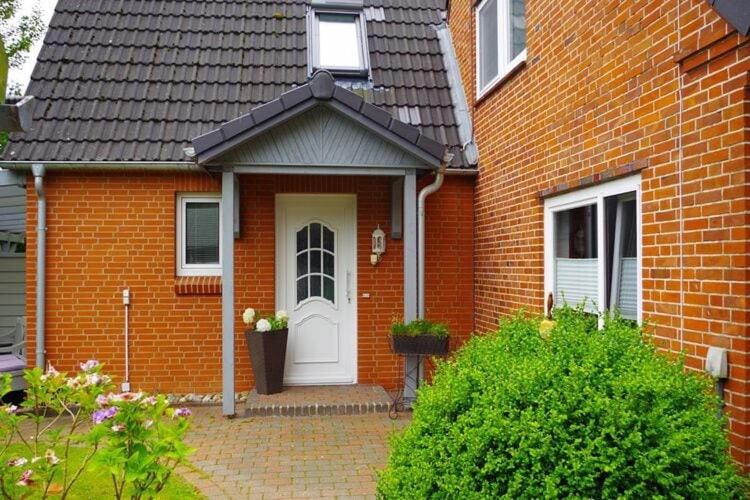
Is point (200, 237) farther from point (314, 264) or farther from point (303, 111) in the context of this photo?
point (303, 111)

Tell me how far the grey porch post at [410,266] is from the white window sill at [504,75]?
4.76 feet

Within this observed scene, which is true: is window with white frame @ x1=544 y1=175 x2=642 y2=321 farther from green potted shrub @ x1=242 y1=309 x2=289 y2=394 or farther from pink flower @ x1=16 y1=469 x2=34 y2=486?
pink flower @ x1=16 y1=469 x2=34 y2=486

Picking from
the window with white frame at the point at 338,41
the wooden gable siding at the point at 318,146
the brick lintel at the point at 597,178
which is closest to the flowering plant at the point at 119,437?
the brick lintel at the point at 597,178

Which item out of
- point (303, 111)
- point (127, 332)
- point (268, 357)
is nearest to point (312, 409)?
point (268, 357)

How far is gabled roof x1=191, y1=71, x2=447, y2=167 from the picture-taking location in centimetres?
652

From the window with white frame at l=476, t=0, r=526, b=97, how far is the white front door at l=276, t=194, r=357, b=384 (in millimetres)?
2300

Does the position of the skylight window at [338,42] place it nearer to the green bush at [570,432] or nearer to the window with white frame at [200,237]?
the window with white frame at [200,237]

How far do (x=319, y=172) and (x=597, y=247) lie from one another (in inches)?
120

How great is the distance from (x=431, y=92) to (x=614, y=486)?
22.8ft

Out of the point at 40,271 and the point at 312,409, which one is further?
the point at 40,271

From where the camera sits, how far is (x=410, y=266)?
719cm

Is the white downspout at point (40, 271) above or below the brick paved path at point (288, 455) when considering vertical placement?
above

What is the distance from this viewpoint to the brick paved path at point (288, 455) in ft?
16.2

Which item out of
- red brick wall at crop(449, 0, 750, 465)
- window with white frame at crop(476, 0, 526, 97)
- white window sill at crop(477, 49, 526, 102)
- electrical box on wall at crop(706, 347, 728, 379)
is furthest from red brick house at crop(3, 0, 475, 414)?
electrical box on wall at crop(706, 347, 728, 379)
